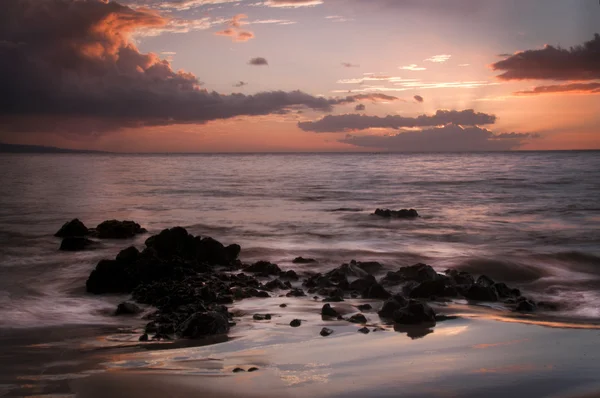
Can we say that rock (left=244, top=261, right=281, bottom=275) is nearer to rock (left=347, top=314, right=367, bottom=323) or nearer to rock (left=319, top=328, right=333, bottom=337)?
rock (left=347, top=314, right=367, bottom=323)

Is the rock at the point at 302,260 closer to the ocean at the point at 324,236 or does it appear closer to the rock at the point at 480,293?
the ocean at the point at 324,236

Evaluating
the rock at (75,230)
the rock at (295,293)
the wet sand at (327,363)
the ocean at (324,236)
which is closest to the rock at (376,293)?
the rock at (295,293)

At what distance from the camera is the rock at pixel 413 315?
27.0 ft

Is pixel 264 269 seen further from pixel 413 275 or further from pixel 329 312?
pixel 329 312

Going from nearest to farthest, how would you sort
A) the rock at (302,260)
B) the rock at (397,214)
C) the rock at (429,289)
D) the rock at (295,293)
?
the rock at (429,289) < the rock at (295,293) < the rock at (302,260) < the rock at (397,214)

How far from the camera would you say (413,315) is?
27.1 ft

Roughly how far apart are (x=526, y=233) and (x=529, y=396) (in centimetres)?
1752

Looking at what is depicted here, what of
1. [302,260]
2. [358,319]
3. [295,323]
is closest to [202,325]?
[295,323]

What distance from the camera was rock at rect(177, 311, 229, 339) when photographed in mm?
7496

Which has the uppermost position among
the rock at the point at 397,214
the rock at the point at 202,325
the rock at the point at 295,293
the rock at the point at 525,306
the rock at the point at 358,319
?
the rock at the point at 202,325

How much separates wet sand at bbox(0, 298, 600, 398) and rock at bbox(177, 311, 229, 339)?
0.84ft

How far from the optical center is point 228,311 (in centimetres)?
909

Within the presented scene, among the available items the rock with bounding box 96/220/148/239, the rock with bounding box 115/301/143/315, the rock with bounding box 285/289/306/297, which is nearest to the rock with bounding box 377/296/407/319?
the rock with bounding box 285/289/306/297

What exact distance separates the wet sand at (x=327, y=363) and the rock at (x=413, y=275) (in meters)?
2.84
